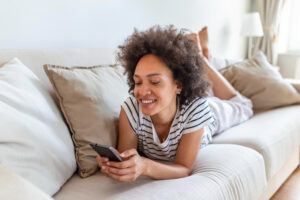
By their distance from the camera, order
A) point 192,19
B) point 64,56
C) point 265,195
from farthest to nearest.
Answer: point 192,19, point 265,195, point 64,56

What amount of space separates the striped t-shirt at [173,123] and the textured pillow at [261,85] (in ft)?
3.42

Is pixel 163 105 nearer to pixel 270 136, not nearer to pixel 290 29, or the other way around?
pixel 270 136

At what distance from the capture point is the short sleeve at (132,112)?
3.82ft

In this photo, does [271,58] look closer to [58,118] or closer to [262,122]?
[262,122]

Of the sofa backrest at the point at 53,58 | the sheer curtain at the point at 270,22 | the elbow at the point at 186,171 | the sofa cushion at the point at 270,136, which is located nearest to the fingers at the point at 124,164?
the elbow at the point at 186,171

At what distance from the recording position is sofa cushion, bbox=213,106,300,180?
140 centimetres

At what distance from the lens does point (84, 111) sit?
111cm

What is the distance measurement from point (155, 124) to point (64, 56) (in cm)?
56

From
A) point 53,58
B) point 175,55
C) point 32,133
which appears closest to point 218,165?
point 175,55

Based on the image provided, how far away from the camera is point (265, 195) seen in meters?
1.44

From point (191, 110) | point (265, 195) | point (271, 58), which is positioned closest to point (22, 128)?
point (191, 110)

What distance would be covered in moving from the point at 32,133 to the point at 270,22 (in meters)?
3.89

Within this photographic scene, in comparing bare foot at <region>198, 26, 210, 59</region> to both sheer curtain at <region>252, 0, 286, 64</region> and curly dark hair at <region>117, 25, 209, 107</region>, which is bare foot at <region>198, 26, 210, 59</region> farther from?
sheer curtain at <region>252, 0, 286, 64</region>

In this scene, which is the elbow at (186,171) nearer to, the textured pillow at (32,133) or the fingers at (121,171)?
the fingers at (121,171)
